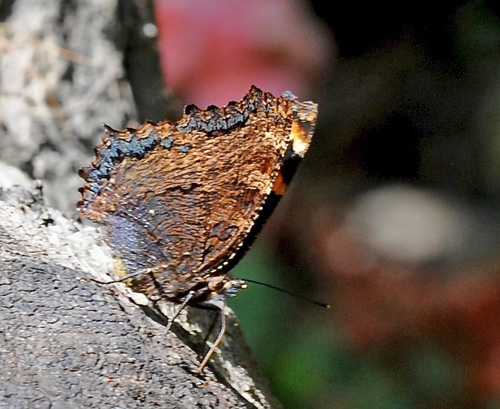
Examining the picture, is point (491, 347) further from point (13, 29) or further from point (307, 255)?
point (13, 29)

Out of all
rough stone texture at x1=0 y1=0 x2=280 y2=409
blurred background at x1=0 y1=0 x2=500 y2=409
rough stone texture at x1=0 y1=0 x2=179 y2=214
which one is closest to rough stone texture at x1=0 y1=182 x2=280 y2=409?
rough stone texture at x1=0 y1=0 x2=280 y2=409

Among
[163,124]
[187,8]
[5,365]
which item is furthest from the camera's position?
[187,8]

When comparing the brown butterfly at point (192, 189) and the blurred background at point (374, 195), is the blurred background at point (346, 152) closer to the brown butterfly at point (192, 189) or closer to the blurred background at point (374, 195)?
the blurred background at point (374, 195)

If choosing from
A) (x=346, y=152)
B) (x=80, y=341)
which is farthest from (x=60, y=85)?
(x=346, y=152)

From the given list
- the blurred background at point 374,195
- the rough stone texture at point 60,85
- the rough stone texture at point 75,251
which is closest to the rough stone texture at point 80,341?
the rough stone texture at point 75,251

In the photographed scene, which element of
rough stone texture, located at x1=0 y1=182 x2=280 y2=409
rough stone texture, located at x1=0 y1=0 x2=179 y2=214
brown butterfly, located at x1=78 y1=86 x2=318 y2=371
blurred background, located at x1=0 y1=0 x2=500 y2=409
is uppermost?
blurred background, located at x1=0 y1=0 x2=500 y2=409

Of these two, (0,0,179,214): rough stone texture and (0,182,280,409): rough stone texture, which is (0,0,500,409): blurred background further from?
(0,182,280,409): rough stone texture

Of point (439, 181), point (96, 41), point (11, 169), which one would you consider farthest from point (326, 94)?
point (11, 169)
